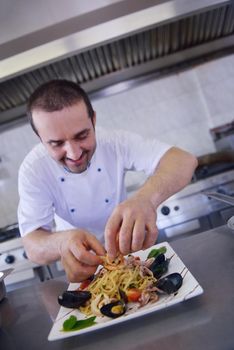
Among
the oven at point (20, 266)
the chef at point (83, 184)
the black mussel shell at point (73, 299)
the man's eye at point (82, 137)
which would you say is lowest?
the oven at point (20, 266)

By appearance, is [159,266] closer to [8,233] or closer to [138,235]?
[138,235]

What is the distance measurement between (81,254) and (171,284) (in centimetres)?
23

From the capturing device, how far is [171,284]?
0.65 m

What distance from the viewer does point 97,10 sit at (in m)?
1.50

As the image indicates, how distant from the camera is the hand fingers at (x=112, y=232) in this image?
0.73 m

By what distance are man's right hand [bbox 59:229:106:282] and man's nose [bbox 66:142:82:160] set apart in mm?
335

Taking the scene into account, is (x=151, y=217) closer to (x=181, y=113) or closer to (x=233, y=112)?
(x=181, y=113)

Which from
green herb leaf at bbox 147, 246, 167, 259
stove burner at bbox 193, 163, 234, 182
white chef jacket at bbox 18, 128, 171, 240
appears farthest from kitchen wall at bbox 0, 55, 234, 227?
green herb leaf at bbox 147, 246, 167, 259

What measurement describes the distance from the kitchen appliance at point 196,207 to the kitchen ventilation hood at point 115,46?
971mm

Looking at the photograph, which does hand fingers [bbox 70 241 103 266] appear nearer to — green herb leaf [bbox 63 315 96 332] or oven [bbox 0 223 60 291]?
green herb leaf [bbox 63 315 96 332]

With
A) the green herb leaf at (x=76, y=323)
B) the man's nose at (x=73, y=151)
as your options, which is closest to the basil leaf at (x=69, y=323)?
the green herb leaf at (x=76, y=323)

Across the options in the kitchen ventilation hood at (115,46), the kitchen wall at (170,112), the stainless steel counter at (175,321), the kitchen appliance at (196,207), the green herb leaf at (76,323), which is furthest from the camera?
the kitchen wall at (170,112)

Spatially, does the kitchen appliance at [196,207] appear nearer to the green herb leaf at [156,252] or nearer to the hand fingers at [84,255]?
the green herb leaf at [156,252]

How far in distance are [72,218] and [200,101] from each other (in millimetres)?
1690
